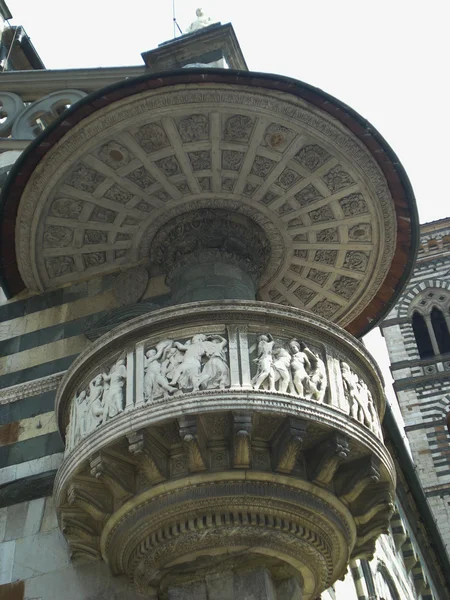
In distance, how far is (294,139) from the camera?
1180cm

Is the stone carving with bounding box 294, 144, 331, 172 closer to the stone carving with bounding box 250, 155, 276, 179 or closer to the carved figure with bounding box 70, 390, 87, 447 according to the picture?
the stone carving with bounding box 250, 155, 276, 179

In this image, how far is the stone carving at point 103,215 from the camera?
→ 488 inches

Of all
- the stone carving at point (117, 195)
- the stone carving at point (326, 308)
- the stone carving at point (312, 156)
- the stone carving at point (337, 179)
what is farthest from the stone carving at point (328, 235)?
the stone carving at point (117, 195)

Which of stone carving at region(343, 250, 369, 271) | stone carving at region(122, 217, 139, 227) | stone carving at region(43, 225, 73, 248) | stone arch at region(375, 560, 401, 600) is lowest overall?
stone arch at region(375, 560, 401, 600)

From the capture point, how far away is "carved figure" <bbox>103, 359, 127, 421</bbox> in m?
9.66

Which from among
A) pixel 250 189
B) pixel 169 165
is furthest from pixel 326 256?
pixel 169 165

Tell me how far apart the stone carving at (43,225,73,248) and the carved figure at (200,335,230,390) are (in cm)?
348

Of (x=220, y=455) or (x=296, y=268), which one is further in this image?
(x=296, y=268)

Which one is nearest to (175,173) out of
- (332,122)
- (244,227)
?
(244,227)

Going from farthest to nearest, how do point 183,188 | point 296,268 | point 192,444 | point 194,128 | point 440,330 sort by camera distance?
point 440,330 → point 296,268 → point 183,188 → point 194,128 → point 192,444

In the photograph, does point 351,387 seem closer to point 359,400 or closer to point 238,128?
point 359,400

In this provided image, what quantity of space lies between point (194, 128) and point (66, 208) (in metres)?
1.99

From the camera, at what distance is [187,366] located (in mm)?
9633

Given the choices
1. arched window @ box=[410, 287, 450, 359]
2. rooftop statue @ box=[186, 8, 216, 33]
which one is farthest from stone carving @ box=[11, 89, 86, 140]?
arched window @ box=[410, 287, 450, 359]
